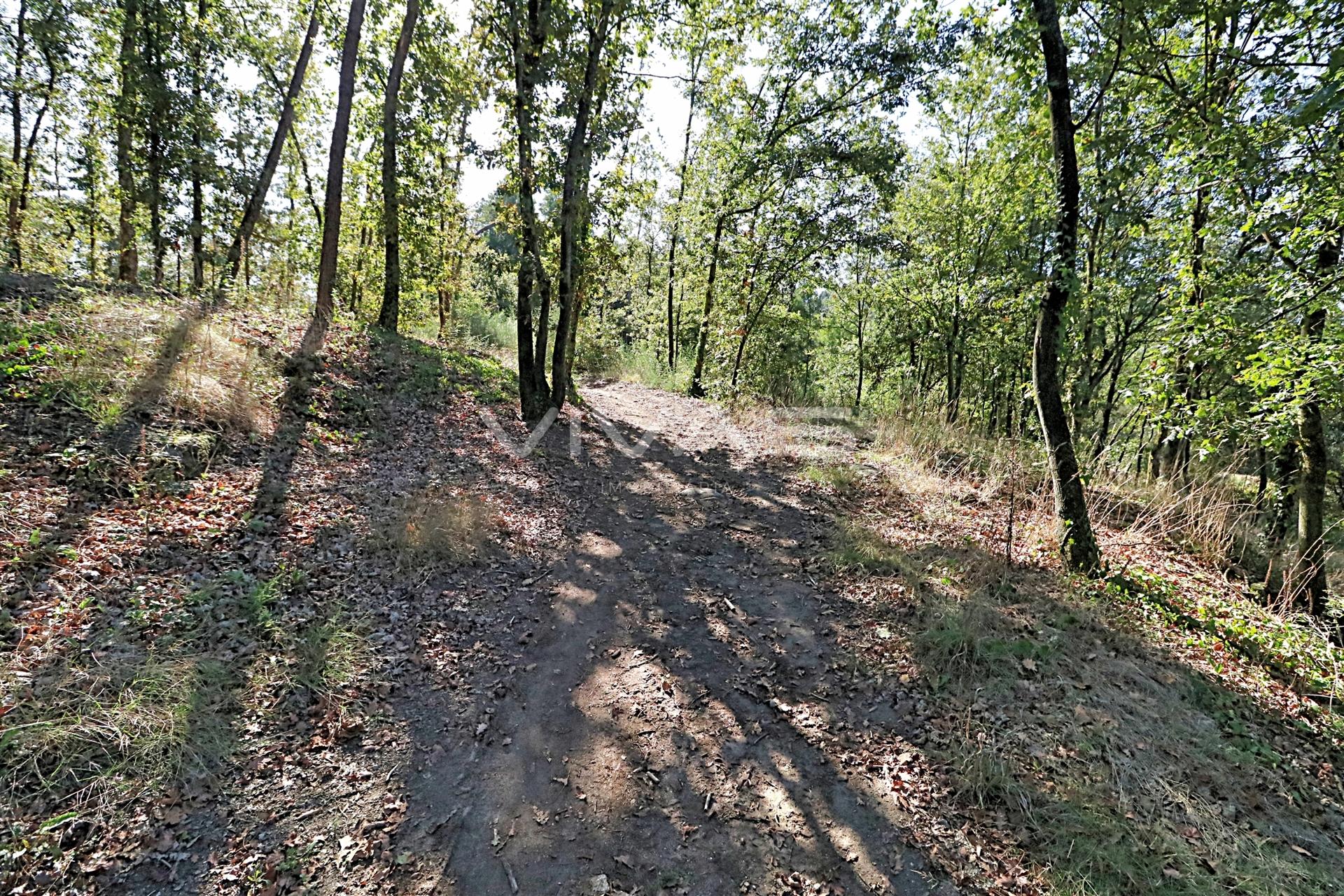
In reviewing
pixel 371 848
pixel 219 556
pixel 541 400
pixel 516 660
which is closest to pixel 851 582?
pixel 516 660

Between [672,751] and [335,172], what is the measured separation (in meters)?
10.5

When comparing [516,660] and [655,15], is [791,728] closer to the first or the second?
[516,660]

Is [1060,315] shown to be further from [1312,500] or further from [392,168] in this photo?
[392,168]

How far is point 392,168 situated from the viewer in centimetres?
1110

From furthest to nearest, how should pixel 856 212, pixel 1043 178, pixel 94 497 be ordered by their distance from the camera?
pixel 856 212 < pixel 1043 178 < pixel 94 497

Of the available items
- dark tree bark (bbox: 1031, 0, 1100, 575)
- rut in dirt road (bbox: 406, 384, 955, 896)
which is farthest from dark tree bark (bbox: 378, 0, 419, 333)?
dark tree bark (bbox: 1031, 0, 1100, 575)

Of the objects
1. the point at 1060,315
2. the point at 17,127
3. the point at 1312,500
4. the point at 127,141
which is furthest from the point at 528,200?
the point at 17,127

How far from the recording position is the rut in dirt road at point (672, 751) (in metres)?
2.79

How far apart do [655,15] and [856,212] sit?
7.76 metres

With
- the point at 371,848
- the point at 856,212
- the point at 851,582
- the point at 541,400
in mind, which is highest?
the point at 856,212

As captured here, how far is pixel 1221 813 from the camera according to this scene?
10.1 feet

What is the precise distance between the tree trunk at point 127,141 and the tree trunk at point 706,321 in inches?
505

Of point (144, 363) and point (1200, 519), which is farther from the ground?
point (144, 363)

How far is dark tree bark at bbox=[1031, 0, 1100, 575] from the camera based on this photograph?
17.8 feet
